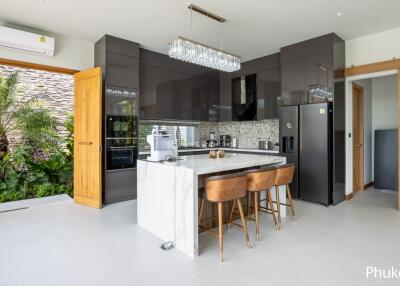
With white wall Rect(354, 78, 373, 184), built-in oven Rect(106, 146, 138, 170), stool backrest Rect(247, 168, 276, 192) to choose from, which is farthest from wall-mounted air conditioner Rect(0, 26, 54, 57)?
white wall Rect(354, 78, 373, 184)

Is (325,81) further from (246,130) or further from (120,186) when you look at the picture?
(120,186)

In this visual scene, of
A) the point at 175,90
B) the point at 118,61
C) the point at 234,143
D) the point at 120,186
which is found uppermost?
the point at 118,61

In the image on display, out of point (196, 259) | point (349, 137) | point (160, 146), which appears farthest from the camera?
point (349, 137)

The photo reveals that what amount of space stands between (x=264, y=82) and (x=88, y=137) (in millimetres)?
3731

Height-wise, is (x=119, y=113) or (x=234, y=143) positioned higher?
(x=119, y=113)

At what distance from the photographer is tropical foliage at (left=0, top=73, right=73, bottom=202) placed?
15.7 ft

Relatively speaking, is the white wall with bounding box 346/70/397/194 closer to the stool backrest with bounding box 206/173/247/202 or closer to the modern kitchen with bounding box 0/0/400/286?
the modern kitchen with bounding box 0/0/400/286

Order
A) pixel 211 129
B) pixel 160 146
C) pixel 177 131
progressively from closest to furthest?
pixel 160 146 → pixel 177 131 → pixel 211 129

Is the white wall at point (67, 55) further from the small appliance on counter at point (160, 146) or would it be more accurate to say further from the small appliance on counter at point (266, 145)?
the small appliance on counter at point (266, 145)

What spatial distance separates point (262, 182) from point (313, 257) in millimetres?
876

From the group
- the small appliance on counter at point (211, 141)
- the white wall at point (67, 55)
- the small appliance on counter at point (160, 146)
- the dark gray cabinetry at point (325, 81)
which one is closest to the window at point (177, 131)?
the small appliance on counter at point (211, 141)

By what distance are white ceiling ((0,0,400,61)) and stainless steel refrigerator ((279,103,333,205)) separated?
50.7 inches

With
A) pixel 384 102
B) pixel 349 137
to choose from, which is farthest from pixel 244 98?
pixel 384 102

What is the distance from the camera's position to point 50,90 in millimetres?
6254
